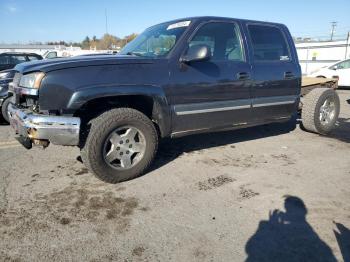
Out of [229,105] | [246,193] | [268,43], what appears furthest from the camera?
[268,43]

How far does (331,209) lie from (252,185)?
879 millimetres

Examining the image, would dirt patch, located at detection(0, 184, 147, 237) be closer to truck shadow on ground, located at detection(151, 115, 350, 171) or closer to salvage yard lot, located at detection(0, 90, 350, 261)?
salvage yard lot, located at detection(0, 90, 350, 261)

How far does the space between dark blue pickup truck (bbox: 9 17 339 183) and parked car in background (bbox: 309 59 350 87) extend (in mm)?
11095

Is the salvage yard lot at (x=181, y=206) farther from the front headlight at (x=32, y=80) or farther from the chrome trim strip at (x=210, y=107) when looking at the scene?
the front headlight at (x=32, y=80)

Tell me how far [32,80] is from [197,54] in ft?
6.07

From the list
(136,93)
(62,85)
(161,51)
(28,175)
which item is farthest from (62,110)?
(161,51)

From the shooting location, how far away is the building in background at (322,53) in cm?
2038

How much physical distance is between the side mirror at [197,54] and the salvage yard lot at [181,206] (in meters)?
1.40

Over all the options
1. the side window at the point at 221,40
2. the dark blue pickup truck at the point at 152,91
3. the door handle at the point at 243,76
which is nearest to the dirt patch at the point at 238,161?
the dark blue pickup truck at the point at 152,91

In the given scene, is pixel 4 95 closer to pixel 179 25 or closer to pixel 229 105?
pixel 179 25

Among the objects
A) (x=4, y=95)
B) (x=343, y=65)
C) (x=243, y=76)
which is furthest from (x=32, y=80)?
(x=343, y=65)

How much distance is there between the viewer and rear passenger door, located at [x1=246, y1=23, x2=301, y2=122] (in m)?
4.96

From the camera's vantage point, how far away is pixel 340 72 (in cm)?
1512

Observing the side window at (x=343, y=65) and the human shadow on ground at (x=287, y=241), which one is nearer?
the human shadow on ground at (x=287, y=241)
